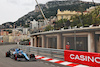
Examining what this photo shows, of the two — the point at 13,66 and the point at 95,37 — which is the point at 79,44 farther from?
the point at 13,66

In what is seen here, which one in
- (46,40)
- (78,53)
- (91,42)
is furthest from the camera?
(46,40)

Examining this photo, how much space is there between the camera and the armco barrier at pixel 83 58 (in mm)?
10948

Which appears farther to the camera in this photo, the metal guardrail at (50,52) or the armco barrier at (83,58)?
the metal guardrail at (50,52)

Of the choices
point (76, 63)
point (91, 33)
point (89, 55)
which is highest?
point (91, 33)

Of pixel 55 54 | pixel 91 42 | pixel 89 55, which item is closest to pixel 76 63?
pixel 89 55

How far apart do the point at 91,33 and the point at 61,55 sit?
10.7m

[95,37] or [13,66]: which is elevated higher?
[95,37]

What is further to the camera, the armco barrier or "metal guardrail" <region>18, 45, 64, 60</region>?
"metal guardrail" <region>18, 45, 64, 60</region>

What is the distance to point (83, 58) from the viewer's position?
12.2 meters

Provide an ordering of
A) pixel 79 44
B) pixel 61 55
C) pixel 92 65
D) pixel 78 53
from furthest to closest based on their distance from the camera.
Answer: pixel 79 44, pixel 61 55, pixel 78 53, pixel 92 65

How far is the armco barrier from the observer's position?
10.9 metres

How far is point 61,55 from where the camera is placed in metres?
14.8

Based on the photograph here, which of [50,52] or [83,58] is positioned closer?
[83,58]

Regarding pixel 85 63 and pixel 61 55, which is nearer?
pixel 85 63
